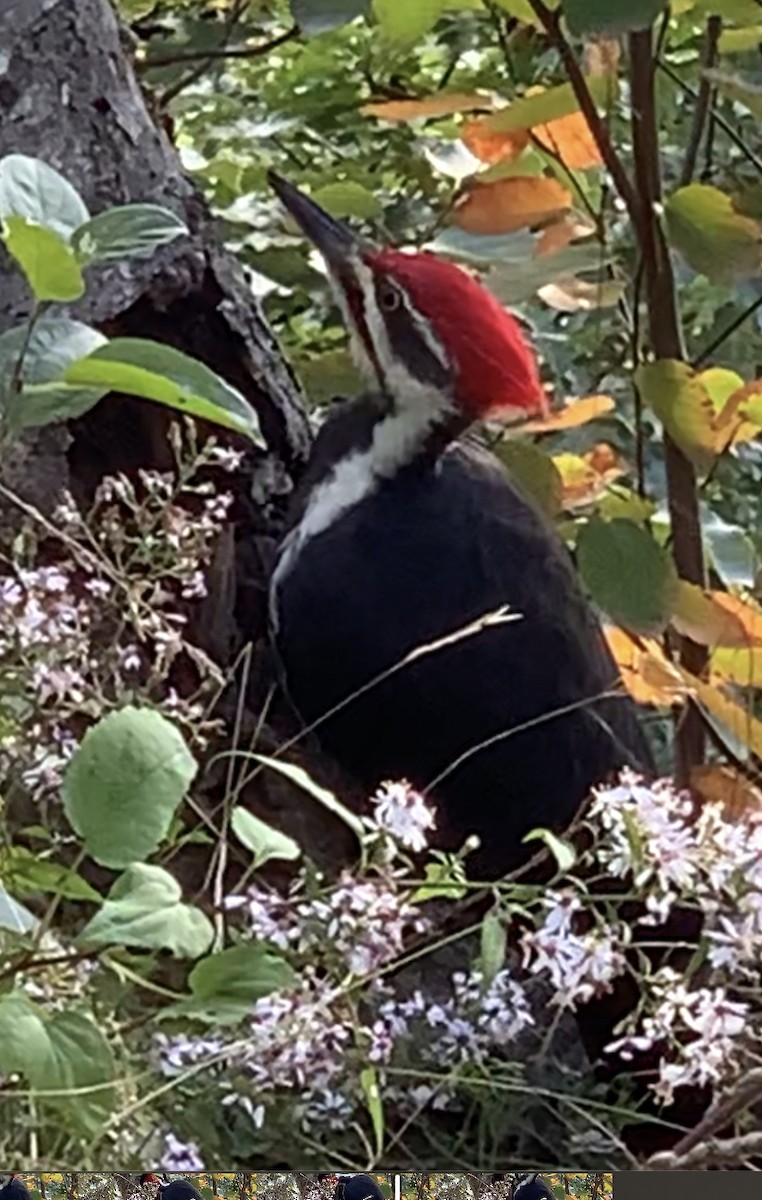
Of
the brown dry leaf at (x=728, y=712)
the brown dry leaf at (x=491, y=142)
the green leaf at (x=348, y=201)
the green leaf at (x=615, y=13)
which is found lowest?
the brown dry leaf at (x=728, y=712)

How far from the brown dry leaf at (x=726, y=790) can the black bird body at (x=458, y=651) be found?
0.09ft

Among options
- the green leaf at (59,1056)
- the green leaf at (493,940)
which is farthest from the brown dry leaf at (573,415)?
the green leaf at (59,1056)

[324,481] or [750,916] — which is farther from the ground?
[324,481]

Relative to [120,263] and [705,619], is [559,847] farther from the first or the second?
[120,263]

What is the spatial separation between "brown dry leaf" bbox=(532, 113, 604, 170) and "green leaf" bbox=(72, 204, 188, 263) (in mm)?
211

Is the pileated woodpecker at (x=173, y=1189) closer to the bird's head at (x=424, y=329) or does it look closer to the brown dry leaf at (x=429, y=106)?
the bird's head at (x=424, y=329)

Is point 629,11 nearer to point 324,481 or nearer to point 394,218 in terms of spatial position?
point 394,218

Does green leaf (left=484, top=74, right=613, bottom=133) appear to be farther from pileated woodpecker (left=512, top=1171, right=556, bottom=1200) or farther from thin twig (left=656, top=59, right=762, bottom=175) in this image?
pileated woodpecker (left=512, top=1171, right=556, bottom=1200)

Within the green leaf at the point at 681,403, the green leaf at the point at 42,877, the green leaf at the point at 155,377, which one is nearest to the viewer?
the green leaf at the point at 155,377

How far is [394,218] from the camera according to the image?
841 millimetres

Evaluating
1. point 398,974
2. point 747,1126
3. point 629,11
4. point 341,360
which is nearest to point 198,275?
point 341,360

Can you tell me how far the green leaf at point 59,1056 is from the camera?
0.72 meters

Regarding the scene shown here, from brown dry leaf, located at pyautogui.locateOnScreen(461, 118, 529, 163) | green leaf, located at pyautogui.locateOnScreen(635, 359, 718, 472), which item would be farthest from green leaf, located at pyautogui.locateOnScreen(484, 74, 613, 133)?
green leaf, located at pyautogui.locateOnScreen(635, 359, 718, 472)

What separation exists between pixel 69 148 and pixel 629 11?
249mm
